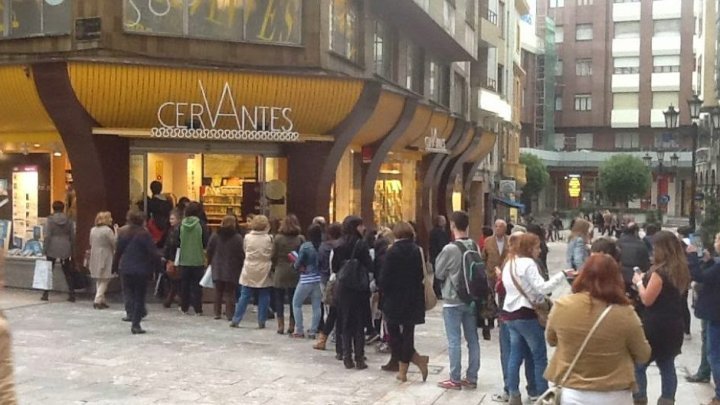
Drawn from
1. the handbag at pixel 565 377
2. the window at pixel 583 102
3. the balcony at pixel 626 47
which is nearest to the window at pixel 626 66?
the balcony at pixel 626 47

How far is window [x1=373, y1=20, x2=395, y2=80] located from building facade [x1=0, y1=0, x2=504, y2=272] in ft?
8.71

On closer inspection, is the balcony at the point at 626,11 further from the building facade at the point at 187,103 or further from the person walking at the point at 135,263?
the person walking at the point at 135,263

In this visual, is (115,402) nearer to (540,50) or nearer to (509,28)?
(509,28)

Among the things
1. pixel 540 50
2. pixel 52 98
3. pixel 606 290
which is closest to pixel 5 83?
pixel 52 98

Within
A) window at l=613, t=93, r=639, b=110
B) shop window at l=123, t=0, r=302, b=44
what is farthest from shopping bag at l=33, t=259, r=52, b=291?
window at l=613, t=93, r=639, b=110

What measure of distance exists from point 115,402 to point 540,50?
Answer: 7014 centimetres

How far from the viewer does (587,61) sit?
7731 cm

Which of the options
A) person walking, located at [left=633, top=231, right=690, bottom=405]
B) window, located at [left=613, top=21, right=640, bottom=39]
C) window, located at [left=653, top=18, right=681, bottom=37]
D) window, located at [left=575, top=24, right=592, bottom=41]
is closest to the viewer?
person walking, located at [left=633, top=231, right=690, bottom=405]

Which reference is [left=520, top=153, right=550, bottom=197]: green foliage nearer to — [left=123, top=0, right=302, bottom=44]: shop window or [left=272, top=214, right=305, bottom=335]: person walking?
[left=123, top=0, right=302, bottom=44]: shop window

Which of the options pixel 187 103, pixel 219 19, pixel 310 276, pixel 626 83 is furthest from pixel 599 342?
pixel 626 83

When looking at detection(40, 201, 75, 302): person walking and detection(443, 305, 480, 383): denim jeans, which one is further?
detection(40, 201, 75, 302): person walking

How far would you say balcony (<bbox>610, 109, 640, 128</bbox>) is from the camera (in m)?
75.2

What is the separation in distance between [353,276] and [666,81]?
71.0 m

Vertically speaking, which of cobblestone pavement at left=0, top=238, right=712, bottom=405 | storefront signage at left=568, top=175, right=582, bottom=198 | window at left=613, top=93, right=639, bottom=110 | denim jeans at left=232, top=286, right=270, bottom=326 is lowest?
cobblestone pavement at left=0, top=238, right=712, bottom=405
